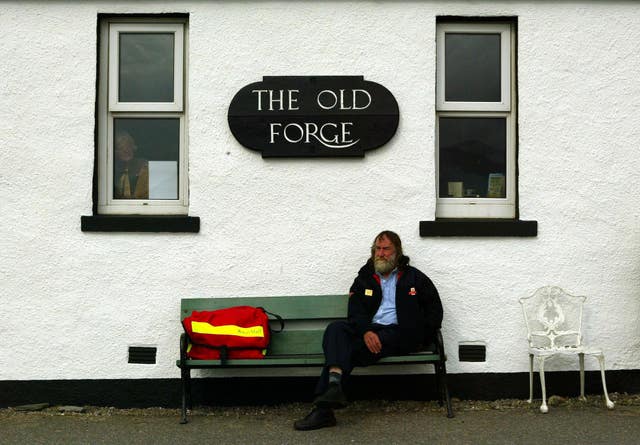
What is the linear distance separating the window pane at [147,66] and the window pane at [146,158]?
216 millimetres

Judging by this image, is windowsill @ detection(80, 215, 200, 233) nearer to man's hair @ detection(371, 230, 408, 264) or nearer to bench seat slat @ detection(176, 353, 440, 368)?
bench seat slat @ detection(176, 353, 440, 368)

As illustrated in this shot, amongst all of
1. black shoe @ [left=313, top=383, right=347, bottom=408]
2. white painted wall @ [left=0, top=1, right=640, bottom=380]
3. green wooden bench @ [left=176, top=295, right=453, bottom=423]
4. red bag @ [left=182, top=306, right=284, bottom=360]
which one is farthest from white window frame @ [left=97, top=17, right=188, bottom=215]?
black shoe @ [left=313, top=383, right=347, bottom=408]

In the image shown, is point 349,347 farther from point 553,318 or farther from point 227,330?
point 553,318

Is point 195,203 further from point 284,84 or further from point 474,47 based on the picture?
point 474,47

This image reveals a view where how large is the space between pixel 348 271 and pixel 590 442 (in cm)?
225

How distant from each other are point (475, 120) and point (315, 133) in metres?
1.42

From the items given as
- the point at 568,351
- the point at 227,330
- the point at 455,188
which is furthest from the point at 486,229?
the point at 227,330

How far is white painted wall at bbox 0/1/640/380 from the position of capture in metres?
6.46

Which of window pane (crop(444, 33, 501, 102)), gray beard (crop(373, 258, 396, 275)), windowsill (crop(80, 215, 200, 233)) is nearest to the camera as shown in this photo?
gray beard (crop(373, 258, 396, 275))

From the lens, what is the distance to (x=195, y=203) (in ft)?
21.3

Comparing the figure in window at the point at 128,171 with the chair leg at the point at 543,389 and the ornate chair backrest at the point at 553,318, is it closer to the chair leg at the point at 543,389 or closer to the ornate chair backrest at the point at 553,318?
the ornate chair backrest at the point at 553,318

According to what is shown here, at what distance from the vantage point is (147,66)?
6707 mm

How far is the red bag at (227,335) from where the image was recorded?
19.6 ft

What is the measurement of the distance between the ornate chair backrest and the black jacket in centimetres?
88
